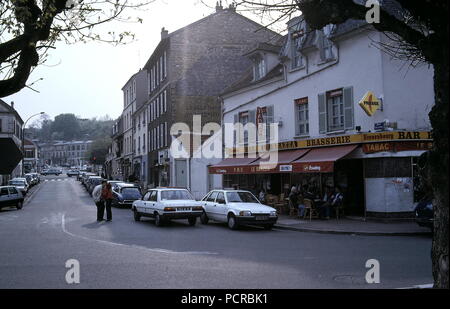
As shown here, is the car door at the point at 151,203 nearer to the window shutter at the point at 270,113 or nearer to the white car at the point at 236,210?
the white car at the point at 236,210

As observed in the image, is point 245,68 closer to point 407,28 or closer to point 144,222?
point 144,222

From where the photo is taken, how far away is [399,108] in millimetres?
18203

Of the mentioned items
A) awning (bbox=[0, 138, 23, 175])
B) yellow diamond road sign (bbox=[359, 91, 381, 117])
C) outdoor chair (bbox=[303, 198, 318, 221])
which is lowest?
outdoor chair (bbox=[303, 198, 318, 221])

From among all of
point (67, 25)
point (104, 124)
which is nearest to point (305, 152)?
point (67, 25)

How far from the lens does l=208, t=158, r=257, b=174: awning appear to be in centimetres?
2469

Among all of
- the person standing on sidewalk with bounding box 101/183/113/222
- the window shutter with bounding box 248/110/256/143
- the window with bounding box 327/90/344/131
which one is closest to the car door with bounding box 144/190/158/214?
the person standing on sidewalk with bounding box 101/183/113/222

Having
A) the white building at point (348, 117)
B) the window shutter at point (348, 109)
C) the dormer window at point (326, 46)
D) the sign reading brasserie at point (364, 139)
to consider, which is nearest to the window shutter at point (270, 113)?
the white building at point (348, 117)

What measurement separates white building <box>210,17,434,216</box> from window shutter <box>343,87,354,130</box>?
0.04m

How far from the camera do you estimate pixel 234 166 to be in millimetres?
25594

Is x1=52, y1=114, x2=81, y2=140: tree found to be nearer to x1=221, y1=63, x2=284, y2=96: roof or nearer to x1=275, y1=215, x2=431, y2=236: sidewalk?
x1=221, y1=63, x2=284, y2=96: roof

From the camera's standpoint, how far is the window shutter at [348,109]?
768 inches

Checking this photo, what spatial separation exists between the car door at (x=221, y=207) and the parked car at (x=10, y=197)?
15.0 meters

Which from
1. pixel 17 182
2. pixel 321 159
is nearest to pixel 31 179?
pixel 17 182

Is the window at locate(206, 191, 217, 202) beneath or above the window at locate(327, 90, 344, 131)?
beneath
